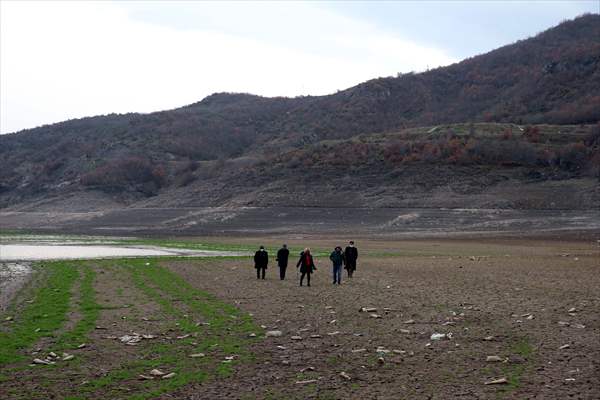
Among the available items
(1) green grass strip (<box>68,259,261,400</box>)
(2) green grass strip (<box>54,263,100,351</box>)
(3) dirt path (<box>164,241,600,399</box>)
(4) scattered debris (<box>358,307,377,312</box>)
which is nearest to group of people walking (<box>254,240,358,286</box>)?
(3) dirt path (<box>164,241,600,399</box>)

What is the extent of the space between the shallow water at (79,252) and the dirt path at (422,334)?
1287cm

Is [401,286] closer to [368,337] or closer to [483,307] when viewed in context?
[483,307]

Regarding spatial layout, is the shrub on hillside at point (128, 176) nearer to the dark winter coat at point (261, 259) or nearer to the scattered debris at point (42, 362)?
the dark winter coat at point (261, 259)

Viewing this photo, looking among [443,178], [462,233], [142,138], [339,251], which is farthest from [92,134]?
[339,251]

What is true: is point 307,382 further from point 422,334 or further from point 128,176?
point 128,176

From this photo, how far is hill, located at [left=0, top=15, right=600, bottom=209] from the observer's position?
7600cm

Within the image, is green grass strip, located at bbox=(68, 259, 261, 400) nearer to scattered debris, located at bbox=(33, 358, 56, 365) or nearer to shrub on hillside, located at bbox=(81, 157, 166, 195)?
scattered debris, located at bbox=(33, 358, 56, 365)

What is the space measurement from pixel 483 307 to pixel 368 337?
4.83m

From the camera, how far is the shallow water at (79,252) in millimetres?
39000

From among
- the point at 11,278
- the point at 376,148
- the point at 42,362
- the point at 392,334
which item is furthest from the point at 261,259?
the point at 376,148

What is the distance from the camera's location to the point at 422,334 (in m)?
14.4

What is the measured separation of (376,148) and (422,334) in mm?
79332

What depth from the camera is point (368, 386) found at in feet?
34.6

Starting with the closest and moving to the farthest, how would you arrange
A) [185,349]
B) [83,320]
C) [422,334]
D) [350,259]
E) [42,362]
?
[42,362] → [185,349] → [422,334] → [83,320] → [350,259]
